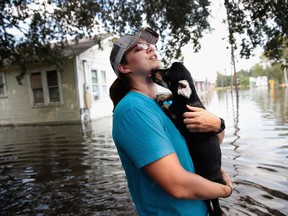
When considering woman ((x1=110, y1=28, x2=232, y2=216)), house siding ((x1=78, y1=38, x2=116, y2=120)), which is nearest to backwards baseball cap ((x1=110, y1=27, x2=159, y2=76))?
woman ((x1=110, y1=28, x2=232, y2=216))

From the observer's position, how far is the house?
15.9 m

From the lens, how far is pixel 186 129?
1.55 metres

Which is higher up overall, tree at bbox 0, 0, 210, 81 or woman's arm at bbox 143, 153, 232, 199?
tree at bbox 0, 0, 210, 81

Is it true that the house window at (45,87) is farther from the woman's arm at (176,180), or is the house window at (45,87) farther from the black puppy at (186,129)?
the woman's arm at (176,180)

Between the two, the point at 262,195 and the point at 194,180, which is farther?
the point at 262,195

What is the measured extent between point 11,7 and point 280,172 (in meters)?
7.00

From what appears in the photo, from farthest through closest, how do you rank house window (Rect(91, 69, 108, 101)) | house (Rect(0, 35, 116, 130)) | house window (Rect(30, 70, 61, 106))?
house window (Rect(91, 69, 108, 101))
house window (Rect(30, 70, 61, 106))
house (Rect(0, 35, 116, 130))

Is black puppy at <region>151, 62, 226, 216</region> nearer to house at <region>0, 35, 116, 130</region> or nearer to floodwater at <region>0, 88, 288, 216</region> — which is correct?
floodwater at <region>0, 88, 288, 216</region>

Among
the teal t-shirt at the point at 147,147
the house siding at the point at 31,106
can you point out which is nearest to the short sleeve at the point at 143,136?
the teal t-shirt at the point at 147,147

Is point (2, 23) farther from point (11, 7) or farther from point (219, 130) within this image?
point (219, 130)

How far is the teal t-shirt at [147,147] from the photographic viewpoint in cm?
134

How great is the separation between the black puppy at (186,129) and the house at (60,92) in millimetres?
14138

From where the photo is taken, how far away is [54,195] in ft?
15.9

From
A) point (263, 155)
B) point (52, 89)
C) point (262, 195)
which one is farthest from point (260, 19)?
point (52, 89)
